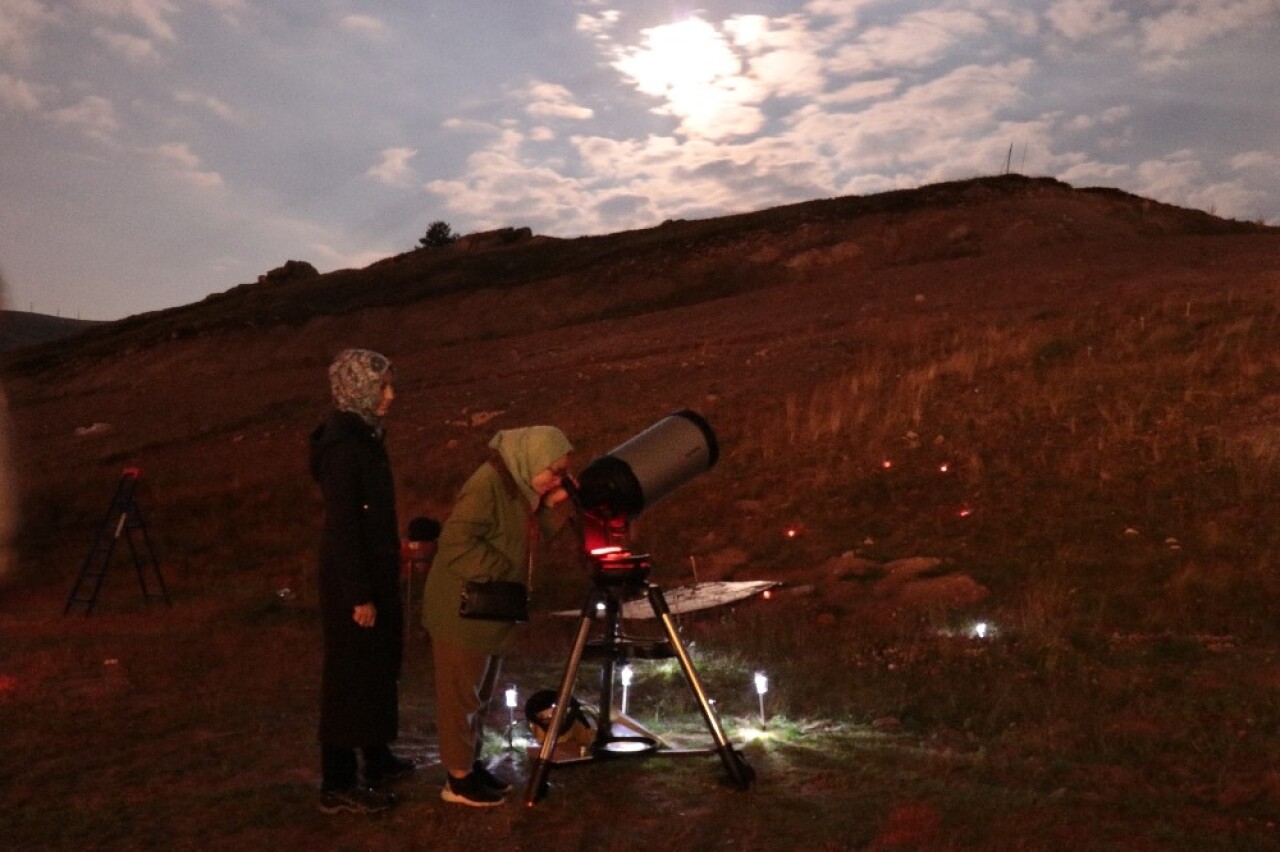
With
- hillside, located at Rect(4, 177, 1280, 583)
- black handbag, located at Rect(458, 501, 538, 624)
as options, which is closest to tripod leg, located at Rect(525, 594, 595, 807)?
black handbag, located at Rect(458, 501, 538, 624)

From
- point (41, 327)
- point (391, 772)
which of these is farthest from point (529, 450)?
point (41, 327)

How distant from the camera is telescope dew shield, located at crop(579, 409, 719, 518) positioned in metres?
5.43

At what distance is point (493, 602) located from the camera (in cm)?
529

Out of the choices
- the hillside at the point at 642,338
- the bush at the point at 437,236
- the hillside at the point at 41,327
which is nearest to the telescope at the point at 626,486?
the hillside at the point at 642,338

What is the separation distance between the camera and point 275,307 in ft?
174

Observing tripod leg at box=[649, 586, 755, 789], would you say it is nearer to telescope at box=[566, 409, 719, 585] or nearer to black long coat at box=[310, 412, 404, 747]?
telescope at box=[566, 409, 719, 585]

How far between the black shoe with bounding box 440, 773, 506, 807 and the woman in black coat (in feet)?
1.00

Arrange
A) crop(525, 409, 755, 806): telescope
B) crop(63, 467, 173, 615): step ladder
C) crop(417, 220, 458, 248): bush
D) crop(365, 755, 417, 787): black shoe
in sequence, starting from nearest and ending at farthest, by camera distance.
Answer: crop(525, 409, 755, 806): telescope → crop(365, 755, 417, 787): black shoe → crop(63, 467, 173, 615): step ladder → crop(417, 220, 458, 248): bush

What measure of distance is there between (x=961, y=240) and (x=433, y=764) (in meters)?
35.1

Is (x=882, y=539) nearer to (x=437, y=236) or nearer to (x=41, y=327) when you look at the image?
(x=437, y=236)

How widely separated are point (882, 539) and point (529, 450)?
7.73 meters

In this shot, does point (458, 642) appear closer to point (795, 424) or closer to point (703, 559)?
point (703, 559)

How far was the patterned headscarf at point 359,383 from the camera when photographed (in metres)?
5.47

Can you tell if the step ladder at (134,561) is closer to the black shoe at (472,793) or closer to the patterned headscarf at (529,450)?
the black shoe at (472,793)
